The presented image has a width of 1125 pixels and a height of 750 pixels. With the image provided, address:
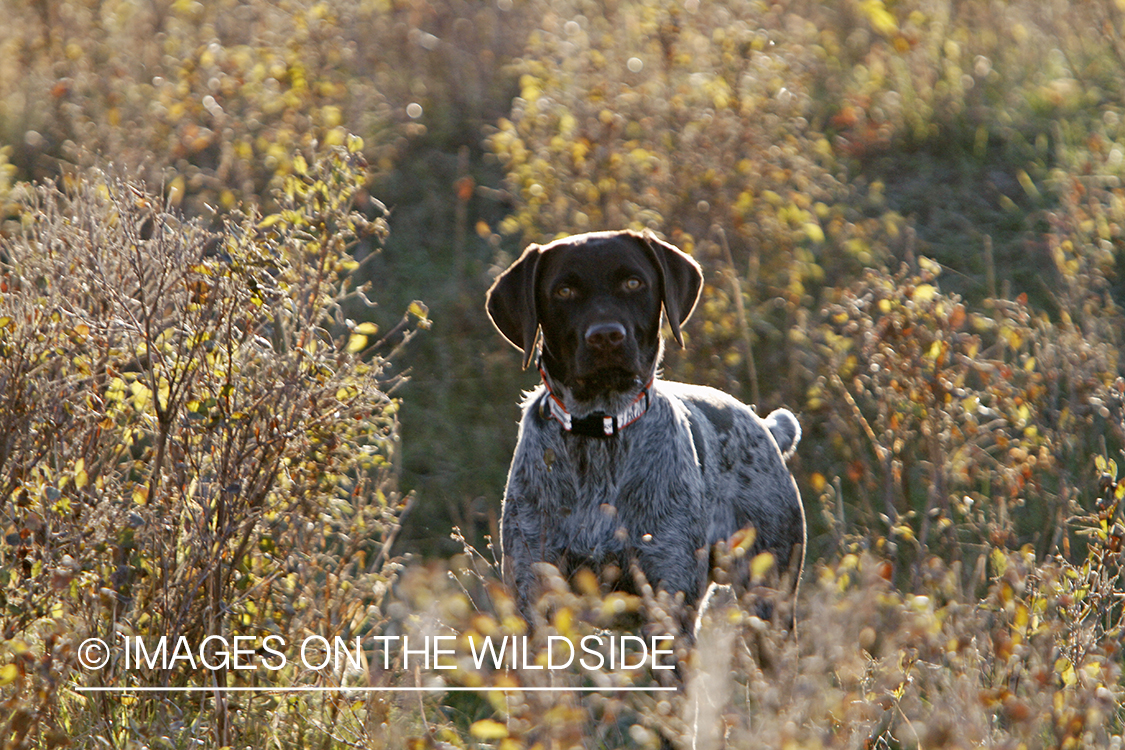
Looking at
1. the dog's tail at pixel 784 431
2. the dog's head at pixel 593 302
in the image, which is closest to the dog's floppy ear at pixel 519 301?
the dog's head at pixel 593 302

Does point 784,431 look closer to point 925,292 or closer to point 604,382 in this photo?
point 925,292

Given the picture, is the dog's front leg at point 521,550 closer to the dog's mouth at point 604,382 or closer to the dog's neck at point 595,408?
the dog's neck at point 595,408

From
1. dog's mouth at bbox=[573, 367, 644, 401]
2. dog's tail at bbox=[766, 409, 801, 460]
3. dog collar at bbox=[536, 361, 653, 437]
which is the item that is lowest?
dog's tail at bbox=[766, 409, 801, 460]

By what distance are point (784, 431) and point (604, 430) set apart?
132cm

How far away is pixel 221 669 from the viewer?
353 centimetres

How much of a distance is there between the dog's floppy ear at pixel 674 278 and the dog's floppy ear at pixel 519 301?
1.30 ft

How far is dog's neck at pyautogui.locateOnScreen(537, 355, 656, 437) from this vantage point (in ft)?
12.3

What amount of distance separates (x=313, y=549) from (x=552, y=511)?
2.77 feet

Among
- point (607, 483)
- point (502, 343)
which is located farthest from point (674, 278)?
point (502, 343)

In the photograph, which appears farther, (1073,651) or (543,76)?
(543,76)

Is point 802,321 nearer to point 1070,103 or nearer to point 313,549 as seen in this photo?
point 313,549

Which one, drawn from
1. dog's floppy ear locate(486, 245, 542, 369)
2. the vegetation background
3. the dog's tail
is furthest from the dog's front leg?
the dog's tail

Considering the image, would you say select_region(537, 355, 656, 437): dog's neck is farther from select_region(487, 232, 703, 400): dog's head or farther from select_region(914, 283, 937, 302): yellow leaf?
select_region(914, 283, 937, 302): yellow leaf

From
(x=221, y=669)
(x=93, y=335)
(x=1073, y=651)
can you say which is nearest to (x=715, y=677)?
(x=1073, y=651)
